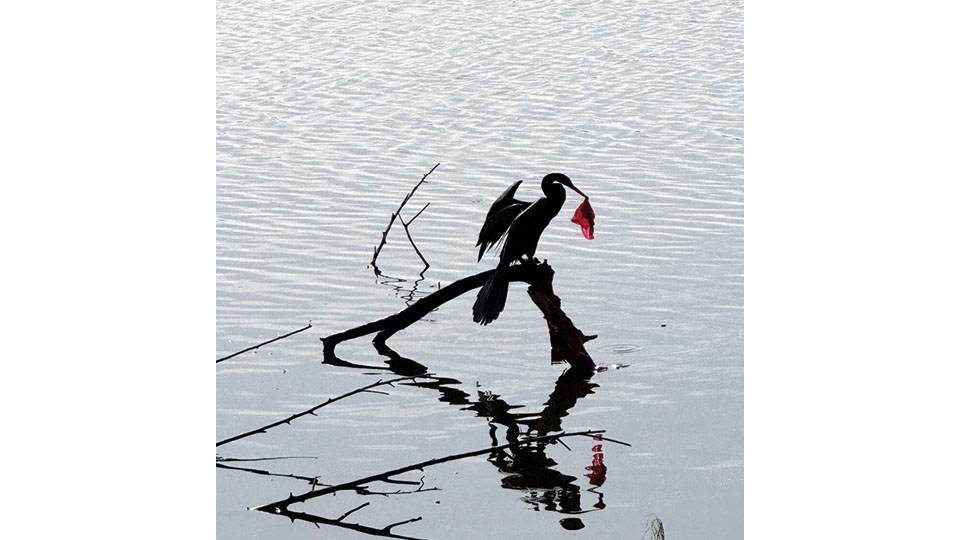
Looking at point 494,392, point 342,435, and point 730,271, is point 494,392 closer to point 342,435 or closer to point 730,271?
point 342,435

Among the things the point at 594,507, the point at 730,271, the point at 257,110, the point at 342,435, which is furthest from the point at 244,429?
the point at 257,110

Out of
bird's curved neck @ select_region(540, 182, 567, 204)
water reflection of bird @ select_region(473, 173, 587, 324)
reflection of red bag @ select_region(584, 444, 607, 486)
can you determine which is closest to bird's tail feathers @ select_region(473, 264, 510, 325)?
water reflection of bird @ select_region(473, 173, 587, 324)

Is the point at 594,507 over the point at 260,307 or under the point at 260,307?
under

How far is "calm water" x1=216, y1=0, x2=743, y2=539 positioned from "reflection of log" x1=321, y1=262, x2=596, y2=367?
0.12 meters

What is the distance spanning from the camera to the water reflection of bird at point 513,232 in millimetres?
6012

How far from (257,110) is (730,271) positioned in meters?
6.59

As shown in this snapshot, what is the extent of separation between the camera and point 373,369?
21.7 ft

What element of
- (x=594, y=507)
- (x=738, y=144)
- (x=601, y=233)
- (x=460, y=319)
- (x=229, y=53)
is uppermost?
(x=229, y=53)

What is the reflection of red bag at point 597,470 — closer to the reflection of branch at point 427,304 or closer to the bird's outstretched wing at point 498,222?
the reflection of branch at point 427,304

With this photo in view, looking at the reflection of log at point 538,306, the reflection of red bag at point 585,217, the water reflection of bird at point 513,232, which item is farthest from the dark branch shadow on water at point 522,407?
the reflection of red bag at point 585,217

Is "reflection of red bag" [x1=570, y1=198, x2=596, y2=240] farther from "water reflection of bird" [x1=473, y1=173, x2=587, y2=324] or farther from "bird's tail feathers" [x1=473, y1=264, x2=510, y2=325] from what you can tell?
"bird's tail feathers" [x1=473, y1=264, x2=510, y2=325]

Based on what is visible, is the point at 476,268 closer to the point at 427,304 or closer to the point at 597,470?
the point at 427,304

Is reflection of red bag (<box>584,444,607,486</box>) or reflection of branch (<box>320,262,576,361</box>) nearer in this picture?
reflection of red bag (<box>584,444,607,486</box>)

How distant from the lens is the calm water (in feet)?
17.0
